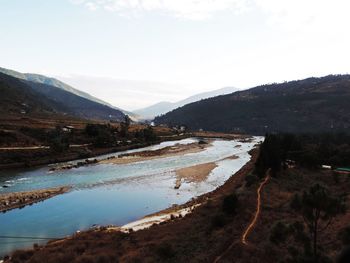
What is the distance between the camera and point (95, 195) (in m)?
61.4

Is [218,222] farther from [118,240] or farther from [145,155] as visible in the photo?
[145,155]

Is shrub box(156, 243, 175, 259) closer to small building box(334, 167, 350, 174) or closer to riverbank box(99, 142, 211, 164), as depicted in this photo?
small building box(334, 167, 350, 174)

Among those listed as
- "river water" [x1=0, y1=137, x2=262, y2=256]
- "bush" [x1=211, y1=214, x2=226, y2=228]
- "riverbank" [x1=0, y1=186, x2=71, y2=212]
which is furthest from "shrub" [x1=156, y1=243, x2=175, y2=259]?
"riverbank" [x1=0, y1=186, x2=71, y2=212]

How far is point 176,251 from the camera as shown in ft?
99.3

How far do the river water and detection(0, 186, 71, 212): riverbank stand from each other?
4.43ft

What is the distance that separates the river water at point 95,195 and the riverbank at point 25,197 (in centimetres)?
135

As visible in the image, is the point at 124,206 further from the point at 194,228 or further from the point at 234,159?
the point at 234,159

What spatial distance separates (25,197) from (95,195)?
9.75 metres

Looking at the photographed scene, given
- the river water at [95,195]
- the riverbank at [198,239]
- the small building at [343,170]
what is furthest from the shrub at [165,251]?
the small building at [343,170]

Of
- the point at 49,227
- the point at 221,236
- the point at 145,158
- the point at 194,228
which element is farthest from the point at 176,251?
the point at 145,158

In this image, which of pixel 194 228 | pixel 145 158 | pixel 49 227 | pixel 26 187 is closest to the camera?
pixel 194 228

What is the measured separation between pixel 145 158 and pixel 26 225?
6180 cm

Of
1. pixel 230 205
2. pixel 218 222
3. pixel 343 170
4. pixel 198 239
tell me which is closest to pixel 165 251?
pixel 198 239

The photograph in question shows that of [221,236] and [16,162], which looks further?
[16,162]
